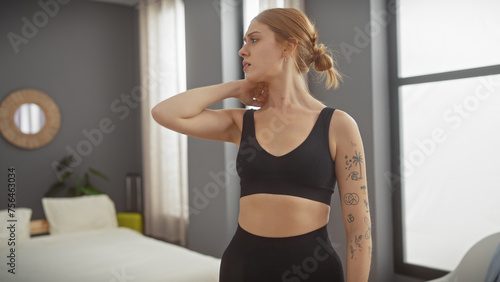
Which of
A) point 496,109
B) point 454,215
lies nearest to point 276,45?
point 496,109

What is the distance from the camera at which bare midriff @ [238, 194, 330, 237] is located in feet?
3.49

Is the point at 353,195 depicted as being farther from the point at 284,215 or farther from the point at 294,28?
the point at 294,28

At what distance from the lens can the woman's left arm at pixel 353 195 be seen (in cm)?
106

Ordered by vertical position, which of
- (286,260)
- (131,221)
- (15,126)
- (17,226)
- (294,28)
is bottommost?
(131,221)

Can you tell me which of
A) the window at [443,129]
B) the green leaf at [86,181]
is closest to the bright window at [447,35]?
the window at [443,129]

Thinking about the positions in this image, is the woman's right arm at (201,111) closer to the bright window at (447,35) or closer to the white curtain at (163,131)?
the bright window at (447,35)

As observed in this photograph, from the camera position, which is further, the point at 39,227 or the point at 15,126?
the point at 15,126

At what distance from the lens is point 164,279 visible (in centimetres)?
254

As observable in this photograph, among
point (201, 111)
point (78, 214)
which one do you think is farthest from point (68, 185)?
point (201, 111)

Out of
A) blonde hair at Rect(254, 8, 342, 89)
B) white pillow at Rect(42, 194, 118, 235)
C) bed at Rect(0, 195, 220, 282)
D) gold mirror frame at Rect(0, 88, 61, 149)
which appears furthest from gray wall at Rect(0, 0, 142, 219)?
blonde hair at Rect(254, 8, 342, 89)

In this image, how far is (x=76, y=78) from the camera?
4945 millimetres

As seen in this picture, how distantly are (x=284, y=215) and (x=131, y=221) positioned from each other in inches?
150

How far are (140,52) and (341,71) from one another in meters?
2.73

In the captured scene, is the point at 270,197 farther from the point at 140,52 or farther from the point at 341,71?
the point at 140,52
